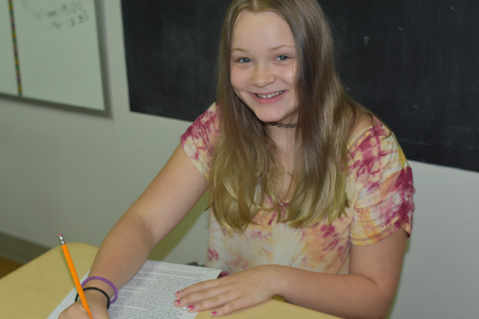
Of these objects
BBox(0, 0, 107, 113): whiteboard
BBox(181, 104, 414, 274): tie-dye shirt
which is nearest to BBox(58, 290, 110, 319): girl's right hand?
BBox(181, 104, 414, 274): tie-dye shirt

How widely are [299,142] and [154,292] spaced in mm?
520

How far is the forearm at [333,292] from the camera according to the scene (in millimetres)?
1240

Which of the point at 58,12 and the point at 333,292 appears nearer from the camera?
the point at 333,292

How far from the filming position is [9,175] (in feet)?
9.30

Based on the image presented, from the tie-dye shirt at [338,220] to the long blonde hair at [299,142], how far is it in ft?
0.10

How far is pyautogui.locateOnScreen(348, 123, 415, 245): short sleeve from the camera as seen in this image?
133 cm

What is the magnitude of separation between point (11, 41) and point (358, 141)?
178 centimetres

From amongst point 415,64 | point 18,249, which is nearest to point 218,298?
point 415,64

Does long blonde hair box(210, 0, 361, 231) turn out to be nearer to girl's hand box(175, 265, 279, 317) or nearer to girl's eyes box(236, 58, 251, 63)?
girl's eyes box(236, 58, 251, 63)

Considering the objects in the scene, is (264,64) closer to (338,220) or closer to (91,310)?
(338,220)

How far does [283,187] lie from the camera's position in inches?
57.6

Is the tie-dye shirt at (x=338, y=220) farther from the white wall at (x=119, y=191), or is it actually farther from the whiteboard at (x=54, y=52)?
the whiteboard at (x=54, y=52)

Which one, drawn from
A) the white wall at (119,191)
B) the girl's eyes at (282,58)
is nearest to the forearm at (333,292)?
the girl's eyes at (282,58)

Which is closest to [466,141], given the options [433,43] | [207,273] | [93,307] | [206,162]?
[433,43]
